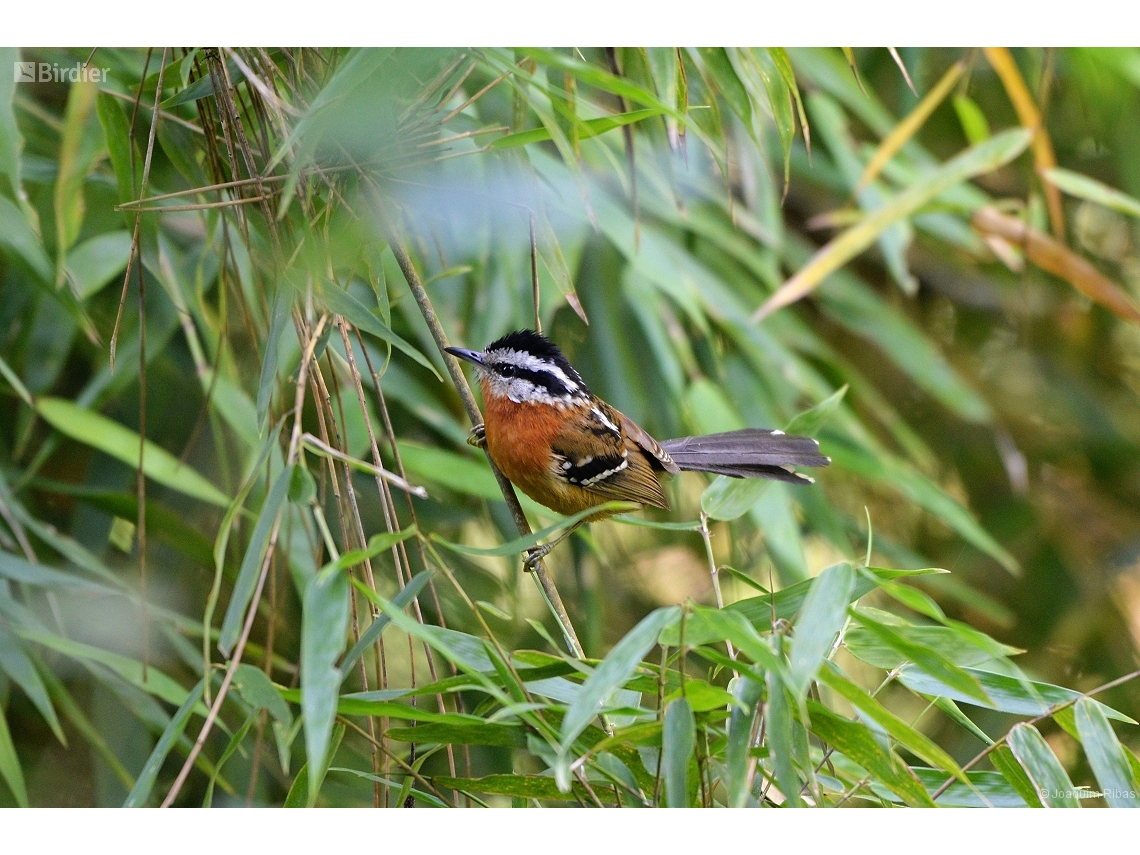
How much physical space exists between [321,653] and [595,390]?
1278 millimetres

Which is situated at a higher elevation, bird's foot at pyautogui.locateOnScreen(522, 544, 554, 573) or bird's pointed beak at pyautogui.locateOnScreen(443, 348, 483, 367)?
bird's pointed beak at pyautogui.locateOnScreen(443, 348, 483, 367)

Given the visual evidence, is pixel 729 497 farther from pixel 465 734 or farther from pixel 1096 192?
pixel 1096 192

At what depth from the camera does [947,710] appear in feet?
3.97

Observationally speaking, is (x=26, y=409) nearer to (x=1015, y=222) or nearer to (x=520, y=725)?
(x=520, y=725)

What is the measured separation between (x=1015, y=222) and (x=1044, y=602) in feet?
3.88

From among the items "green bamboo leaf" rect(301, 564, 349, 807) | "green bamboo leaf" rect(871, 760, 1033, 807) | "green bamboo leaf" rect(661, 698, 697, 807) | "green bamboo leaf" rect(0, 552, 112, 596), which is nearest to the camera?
"green bamboo leaf" rect(301, 564, 349, 807)

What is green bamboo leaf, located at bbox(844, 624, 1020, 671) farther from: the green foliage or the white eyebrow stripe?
the white eyebrow stripe

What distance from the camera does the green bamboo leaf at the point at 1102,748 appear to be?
1.11 metres

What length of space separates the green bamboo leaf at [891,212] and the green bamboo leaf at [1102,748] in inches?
31.9

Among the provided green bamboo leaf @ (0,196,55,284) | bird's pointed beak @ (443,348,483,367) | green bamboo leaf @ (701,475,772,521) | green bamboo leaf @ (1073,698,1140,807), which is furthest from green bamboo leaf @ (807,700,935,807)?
green bamboo leaf @ (0,196,55,284)

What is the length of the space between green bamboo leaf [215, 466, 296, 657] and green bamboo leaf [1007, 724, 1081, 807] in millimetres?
879

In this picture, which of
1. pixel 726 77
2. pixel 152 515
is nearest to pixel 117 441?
pixel 152 515

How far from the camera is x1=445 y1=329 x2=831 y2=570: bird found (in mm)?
1441
